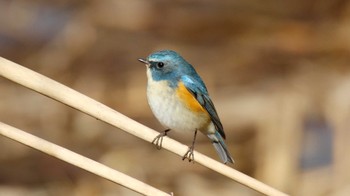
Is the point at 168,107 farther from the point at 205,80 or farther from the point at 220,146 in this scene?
the point at 205,80

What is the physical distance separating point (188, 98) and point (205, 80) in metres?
3.22

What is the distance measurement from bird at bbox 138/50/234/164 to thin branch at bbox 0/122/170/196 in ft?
2.66

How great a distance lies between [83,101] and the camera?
11.1 feet

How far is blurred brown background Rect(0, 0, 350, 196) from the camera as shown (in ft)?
21.3

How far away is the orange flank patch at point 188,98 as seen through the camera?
4336 mm

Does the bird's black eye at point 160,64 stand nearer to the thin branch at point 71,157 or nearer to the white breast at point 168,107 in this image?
the white breast at point 168,107

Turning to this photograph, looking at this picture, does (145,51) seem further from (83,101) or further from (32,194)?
(83,101)

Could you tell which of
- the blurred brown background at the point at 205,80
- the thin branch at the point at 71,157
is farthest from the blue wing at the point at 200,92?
the blurred brown background at the point at 205,80

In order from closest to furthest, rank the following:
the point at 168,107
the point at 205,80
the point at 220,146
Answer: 1. the point at 168,107
2. the point at 220,146
3. the point at 205,80

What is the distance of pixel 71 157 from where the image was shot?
11.2 feet

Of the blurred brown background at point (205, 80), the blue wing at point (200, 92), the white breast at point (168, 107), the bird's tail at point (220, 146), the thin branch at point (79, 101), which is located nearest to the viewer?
the thin branch at point (79, 101)

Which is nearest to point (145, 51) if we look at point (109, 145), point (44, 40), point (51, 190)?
point (44, 40)

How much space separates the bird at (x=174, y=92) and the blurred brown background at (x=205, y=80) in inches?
75.4

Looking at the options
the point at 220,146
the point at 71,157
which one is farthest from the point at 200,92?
the point at 71,157
